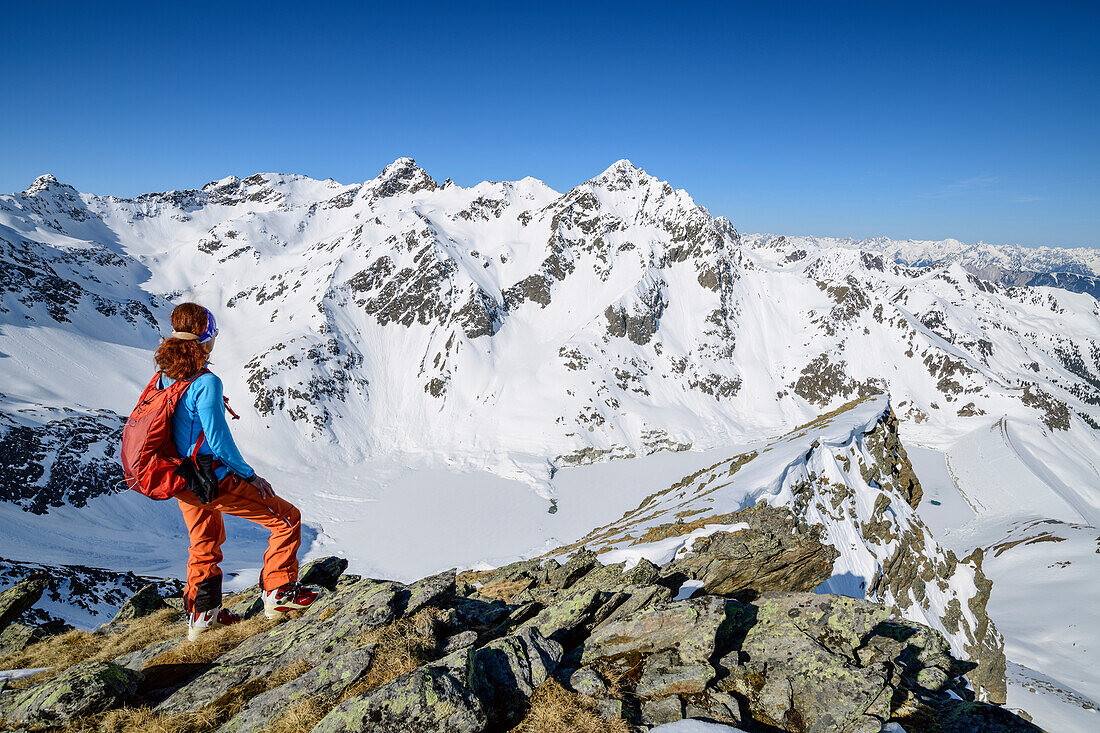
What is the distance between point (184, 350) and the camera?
603 centimetres

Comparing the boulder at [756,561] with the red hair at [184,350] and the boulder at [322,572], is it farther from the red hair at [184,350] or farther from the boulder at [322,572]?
the red hair at [184,350]

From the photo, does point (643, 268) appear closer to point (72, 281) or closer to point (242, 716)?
point (242, 716)

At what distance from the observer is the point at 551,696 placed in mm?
6137

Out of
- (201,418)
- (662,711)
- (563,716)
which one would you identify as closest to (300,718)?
(563,716)

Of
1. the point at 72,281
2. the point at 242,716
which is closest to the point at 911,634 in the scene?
the point at 242,716

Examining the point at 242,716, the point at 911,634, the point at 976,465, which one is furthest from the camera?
the point at 976,465

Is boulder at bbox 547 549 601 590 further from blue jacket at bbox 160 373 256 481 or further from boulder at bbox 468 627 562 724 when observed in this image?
blue jacket at bbox 160 373 256 481

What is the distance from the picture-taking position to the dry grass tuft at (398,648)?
237 inches

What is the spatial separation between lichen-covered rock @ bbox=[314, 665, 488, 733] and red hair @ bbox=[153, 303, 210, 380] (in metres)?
4.61

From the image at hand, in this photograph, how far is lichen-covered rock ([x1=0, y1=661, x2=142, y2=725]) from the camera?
209 inches

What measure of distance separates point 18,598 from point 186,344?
13059 millimetres

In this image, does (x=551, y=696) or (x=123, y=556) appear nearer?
(x=551, y=696)

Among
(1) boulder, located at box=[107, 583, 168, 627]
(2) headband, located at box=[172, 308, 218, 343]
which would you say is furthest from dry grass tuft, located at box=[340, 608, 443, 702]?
(1) boulder, located at box=[107, 583, 168, 627]

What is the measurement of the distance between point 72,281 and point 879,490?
617 ft
